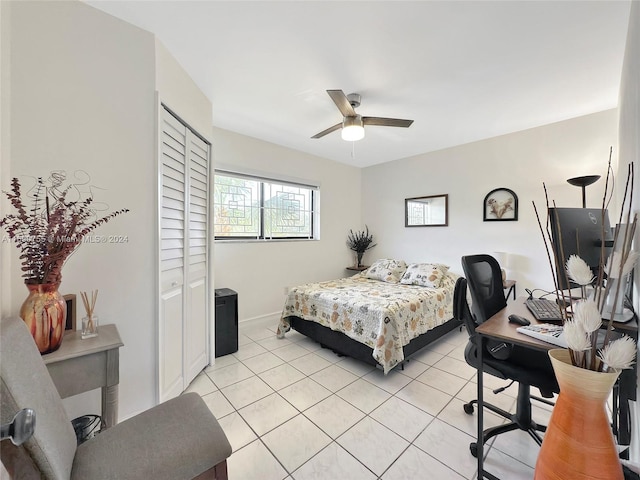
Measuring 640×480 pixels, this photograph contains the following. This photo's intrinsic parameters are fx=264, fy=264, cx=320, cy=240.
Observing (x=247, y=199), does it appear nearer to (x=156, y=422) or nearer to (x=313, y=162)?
(x=313, y=162)

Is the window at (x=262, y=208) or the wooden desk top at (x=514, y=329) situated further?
the window at (x=262, y=208)

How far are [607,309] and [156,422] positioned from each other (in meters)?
2.07

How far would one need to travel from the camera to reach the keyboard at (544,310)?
1393 millimetres

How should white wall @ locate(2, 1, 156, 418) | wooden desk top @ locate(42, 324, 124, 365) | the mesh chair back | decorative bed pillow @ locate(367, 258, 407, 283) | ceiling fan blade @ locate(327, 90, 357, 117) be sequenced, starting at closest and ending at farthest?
wooden desk top @ locate(42, 324, 124, 365), white wall @ locate(2, 1, 156, 418), the mesh chair back, ceiling fan blade @ locate(327, 90, 357, 117), decorative bed pillow @ locate(367, 258, 407, 283)

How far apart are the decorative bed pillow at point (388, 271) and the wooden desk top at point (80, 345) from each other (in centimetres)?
310

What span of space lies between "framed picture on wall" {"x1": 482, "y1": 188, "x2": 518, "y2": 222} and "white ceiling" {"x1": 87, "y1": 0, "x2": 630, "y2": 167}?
2.85 ft

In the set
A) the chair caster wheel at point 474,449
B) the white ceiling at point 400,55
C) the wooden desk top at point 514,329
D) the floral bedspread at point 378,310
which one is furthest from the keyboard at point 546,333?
the white ceiling at point 400,55

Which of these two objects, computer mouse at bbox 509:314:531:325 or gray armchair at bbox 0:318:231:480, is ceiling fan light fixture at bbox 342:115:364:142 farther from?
gray armchair at bbox 0:318:231:480

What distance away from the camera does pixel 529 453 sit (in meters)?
1.50

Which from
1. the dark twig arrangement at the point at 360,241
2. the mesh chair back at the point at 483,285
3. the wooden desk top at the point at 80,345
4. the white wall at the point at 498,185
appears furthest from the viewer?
the dark twig arrangement at the point at 360,241

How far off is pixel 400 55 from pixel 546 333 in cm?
191

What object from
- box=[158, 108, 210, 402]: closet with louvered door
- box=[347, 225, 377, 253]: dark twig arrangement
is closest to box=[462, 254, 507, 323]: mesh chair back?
box=[158, 108, 210, 402]: closet with louvered door

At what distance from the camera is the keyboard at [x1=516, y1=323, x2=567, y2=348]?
3.53 feet

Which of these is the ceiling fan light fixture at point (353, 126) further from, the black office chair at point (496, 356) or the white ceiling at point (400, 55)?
the black office chair at point (496, 356)
